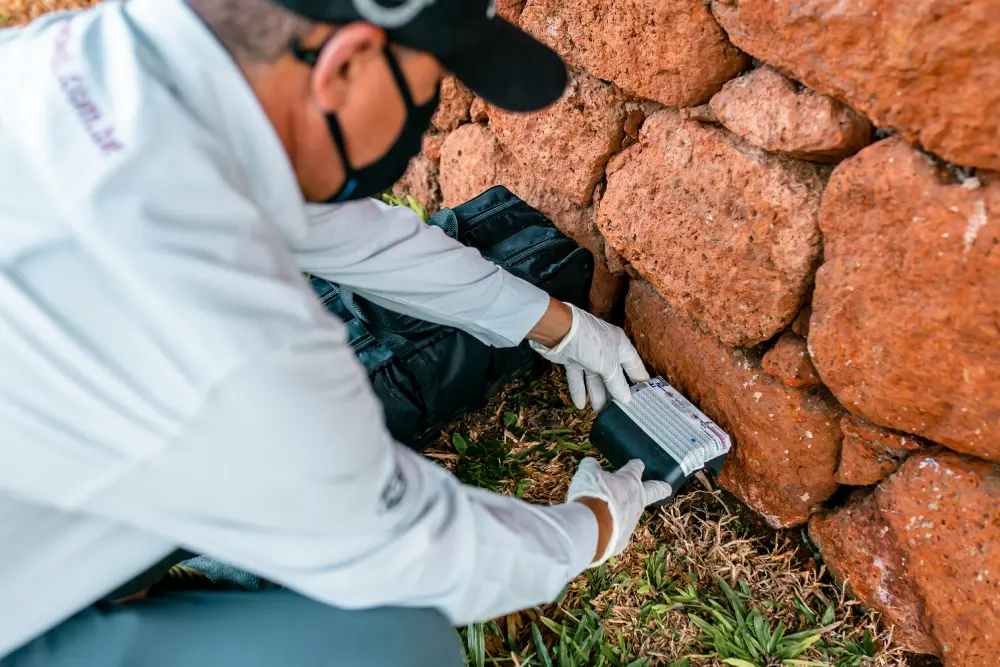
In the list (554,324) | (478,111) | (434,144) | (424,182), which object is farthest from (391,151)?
(424,182)

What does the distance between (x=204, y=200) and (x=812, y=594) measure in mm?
1629

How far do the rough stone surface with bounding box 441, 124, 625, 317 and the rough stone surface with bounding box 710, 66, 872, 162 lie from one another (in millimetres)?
681

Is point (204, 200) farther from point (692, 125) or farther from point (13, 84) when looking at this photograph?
point (692, 125)

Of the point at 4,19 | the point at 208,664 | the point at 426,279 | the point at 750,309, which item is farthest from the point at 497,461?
the point at 4,19

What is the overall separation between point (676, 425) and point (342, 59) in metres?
1.22

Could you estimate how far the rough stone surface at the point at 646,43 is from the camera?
1.35m

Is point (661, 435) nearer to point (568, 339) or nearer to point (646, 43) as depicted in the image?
point (568, 339)

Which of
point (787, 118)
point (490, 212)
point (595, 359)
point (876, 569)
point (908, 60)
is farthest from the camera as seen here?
point (490, 212)

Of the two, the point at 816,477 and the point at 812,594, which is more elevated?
the point at 816,477

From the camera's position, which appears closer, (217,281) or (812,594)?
(217,281)

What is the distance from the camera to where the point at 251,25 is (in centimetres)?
89

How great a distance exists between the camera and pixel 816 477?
1628mm

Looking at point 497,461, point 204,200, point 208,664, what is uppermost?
point 204,200

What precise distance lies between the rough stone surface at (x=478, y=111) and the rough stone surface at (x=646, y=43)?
0.49m
